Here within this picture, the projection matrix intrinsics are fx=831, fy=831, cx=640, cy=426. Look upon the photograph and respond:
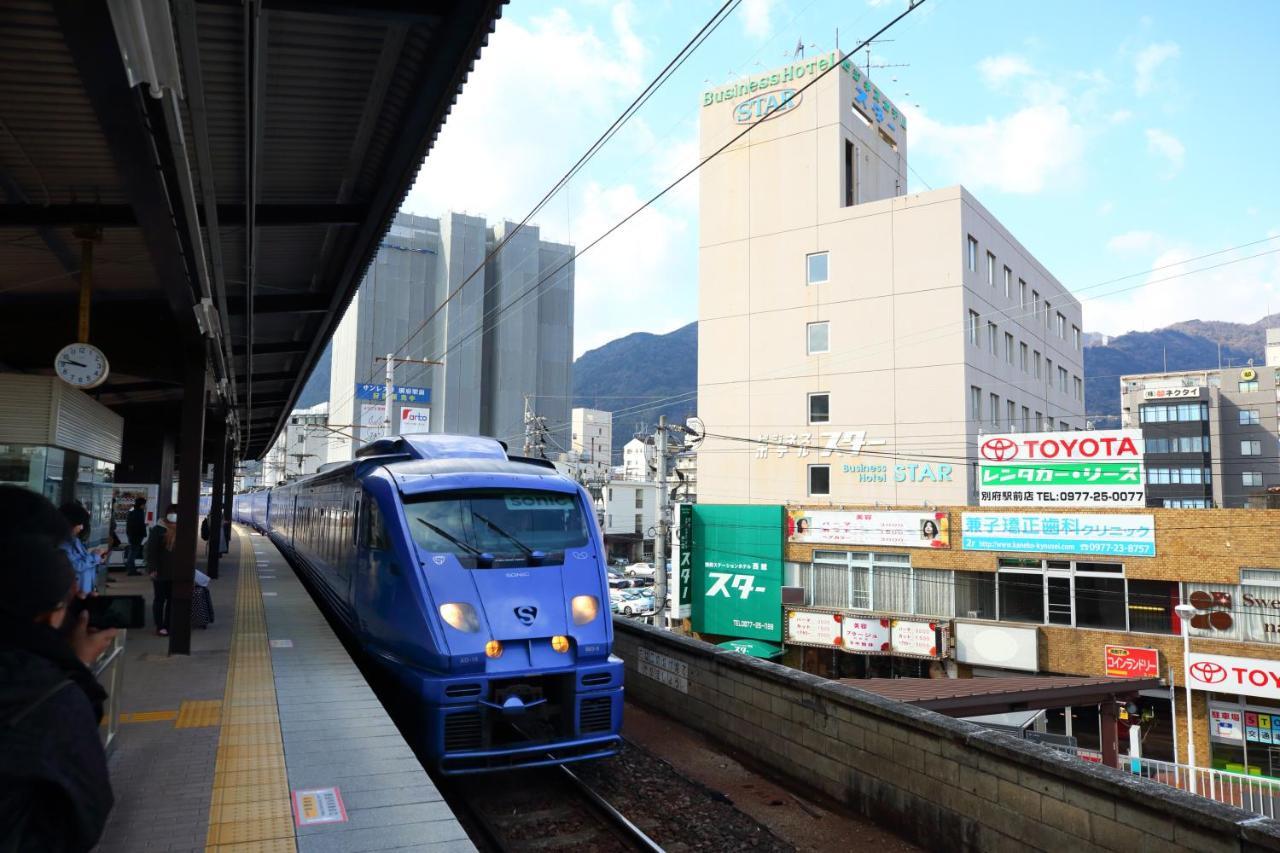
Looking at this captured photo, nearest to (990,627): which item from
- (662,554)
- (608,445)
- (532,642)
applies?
(662,554)

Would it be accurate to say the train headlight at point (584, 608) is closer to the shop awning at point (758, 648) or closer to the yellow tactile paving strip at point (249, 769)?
the yellow tactile paving strip at point (249, 769)

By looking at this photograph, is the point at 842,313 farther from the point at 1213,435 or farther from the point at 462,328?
the point at 1213,435

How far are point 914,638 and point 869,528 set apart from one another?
3.66 metres

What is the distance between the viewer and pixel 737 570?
29219 millimetres

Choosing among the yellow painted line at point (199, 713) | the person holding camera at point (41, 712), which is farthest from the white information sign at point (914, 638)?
the person holding camera at point (41, 712)

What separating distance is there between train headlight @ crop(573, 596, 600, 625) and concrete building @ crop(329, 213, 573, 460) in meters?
53.6

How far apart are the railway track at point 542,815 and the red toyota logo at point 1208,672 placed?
64.8ft

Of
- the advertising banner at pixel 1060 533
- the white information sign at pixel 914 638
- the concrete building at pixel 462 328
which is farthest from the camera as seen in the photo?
the concrete building at pixel 462 328

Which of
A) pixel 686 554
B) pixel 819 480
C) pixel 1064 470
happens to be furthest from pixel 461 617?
pixel 819 480

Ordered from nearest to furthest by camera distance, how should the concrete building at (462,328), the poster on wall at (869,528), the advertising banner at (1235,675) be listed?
the advertising banner at (1235,675) < the poster on wall at (869,528) < the concrete building at (462,328)

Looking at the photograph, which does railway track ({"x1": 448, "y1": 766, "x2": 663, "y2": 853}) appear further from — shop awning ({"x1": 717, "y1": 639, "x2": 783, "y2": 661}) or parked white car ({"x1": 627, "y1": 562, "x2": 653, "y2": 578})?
parked white car ({"x1": 627, "y1": 562, "x2": 653, "y2": 578})

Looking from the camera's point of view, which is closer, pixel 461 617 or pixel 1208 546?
pixel 461 617

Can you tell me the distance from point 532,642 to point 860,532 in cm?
2140

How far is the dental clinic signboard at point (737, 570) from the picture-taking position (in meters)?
28.2
